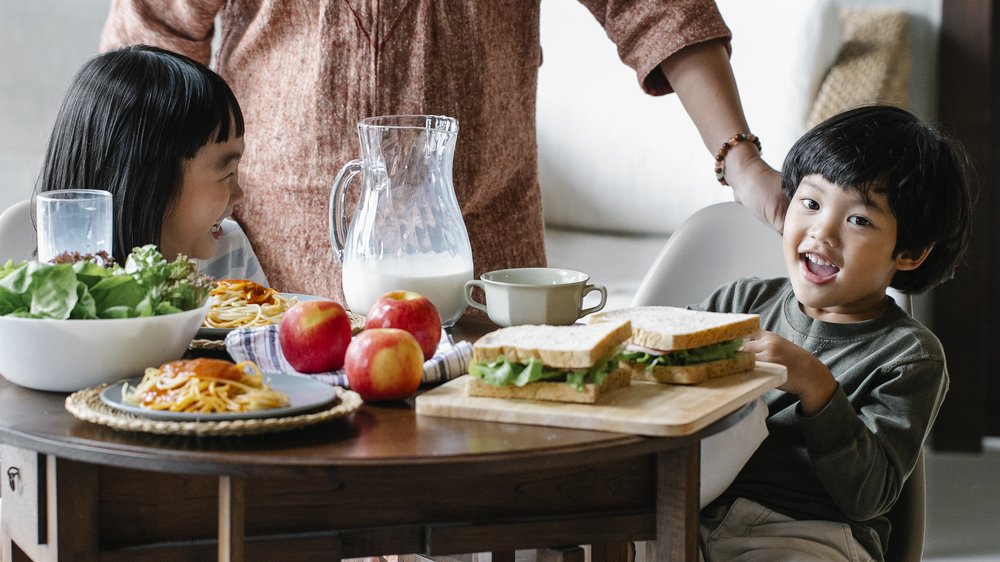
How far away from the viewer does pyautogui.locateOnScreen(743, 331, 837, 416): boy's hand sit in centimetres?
121

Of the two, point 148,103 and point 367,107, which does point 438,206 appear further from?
point 148,103

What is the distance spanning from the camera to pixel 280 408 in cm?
90

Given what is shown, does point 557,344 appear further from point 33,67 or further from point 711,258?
point 33,67

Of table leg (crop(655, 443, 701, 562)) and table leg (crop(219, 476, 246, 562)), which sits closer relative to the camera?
table leg (crop(219, 476, 246, 562))

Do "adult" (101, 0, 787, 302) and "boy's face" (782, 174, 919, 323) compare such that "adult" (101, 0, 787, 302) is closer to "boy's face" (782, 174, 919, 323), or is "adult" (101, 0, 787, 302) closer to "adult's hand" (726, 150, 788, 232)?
"adult's hand" (726, 150, 788, 232)

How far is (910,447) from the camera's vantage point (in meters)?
1.31

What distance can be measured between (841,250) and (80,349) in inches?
35.6

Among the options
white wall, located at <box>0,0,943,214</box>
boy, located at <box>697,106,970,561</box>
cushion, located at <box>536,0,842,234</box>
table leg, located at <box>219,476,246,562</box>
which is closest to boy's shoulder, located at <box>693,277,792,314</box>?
boy, located at <box>697,106,970,561</box>

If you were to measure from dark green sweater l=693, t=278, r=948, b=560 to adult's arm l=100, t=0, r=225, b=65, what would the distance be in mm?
1080

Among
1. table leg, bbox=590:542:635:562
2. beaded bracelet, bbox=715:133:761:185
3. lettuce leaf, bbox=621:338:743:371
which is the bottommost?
table leg, bbox=590:542:635:562

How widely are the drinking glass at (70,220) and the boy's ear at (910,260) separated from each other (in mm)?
990

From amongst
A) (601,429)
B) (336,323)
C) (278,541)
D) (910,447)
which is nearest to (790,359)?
(910,447)

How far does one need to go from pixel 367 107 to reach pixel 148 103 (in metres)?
0.32

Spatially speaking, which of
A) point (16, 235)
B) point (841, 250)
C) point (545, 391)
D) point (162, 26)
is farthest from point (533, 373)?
point (162, 26)
